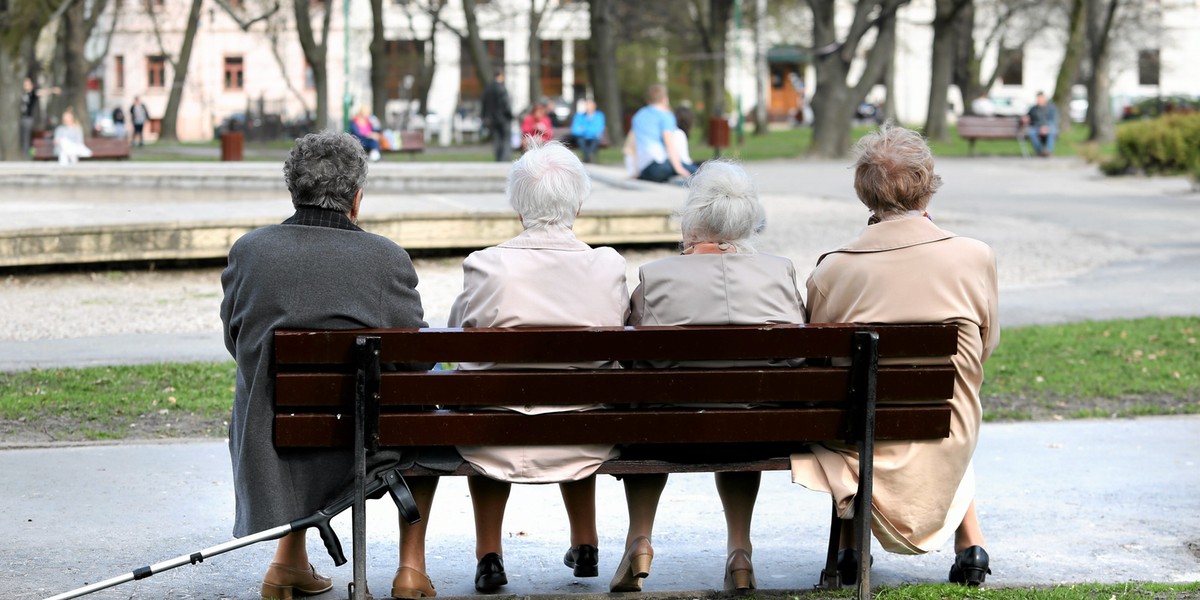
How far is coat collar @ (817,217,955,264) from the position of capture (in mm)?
4281

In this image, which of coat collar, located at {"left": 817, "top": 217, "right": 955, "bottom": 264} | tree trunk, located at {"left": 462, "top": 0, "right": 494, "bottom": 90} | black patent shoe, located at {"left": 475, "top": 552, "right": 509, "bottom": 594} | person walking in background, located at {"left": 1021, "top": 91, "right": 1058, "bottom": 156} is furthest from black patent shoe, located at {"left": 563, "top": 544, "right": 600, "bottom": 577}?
person walking in background, located at {"left": 1021, "top": 91, "right": 1058, "bottom": 156}

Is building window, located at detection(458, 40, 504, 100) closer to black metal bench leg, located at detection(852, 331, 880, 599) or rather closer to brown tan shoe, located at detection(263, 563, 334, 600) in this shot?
brown tan shoe, located at detection(263, 563, 334, 600)

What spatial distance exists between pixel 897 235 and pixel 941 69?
121ft

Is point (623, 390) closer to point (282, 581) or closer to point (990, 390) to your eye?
point (282, 581)

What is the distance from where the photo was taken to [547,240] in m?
4.25

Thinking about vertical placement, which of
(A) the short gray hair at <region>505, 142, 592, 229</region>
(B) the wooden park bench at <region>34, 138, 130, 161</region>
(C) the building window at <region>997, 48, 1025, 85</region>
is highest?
(C) the building window at <region>997, 48, 1025, 85</region>

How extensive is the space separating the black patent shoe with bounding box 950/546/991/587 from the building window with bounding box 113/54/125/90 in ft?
214

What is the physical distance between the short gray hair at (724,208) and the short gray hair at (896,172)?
0.34m

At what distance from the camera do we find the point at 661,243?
46.5 ft

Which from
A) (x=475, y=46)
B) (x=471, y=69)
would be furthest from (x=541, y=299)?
(x=471, y=69)

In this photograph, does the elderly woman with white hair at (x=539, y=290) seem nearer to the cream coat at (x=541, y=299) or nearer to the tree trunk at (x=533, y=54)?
the cream coat at (x=541, y=299)

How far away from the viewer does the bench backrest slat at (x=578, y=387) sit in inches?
154

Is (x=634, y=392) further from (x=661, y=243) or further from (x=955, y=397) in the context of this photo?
(x=661, y=243)

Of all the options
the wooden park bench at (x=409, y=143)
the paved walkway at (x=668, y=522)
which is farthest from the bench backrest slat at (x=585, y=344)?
the wooden park bench at (x=409, y=143)
